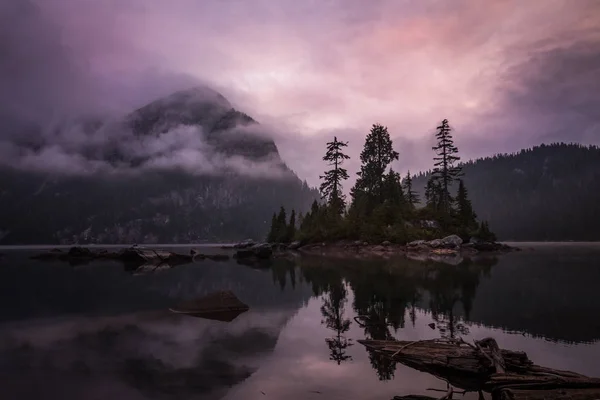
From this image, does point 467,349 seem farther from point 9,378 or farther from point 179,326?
point 9,378

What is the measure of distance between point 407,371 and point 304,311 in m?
11.4

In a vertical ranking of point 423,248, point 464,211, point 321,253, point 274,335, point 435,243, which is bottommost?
point 274,335

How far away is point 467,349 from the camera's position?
1291cm

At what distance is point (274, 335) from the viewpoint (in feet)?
58.0

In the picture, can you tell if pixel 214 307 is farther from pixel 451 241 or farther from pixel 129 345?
pixel 451 241

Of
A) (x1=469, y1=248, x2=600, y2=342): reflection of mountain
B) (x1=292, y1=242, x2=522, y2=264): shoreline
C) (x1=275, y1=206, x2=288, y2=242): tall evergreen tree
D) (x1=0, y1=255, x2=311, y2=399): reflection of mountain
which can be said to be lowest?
(x1=0, y1=255, x2=311, y2=399): reflection of mountain

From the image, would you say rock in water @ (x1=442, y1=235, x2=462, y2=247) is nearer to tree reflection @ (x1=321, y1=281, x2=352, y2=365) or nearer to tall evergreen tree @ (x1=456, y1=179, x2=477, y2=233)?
tall evergreen tree @ (x1=456, y1=179, x2=477, y2=233)

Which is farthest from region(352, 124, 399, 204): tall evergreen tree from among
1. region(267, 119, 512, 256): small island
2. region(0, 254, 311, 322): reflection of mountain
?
region(0, 254, 311, 322): reflection of mountain

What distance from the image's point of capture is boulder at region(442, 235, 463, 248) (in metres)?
85.4

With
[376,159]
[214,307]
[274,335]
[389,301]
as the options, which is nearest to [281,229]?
[376,159]

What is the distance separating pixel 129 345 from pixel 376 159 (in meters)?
98.8

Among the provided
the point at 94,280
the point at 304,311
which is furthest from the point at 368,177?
the point at 304,311

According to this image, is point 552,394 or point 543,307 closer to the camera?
point 552,394

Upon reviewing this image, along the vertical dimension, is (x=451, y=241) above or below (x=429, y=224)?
below
